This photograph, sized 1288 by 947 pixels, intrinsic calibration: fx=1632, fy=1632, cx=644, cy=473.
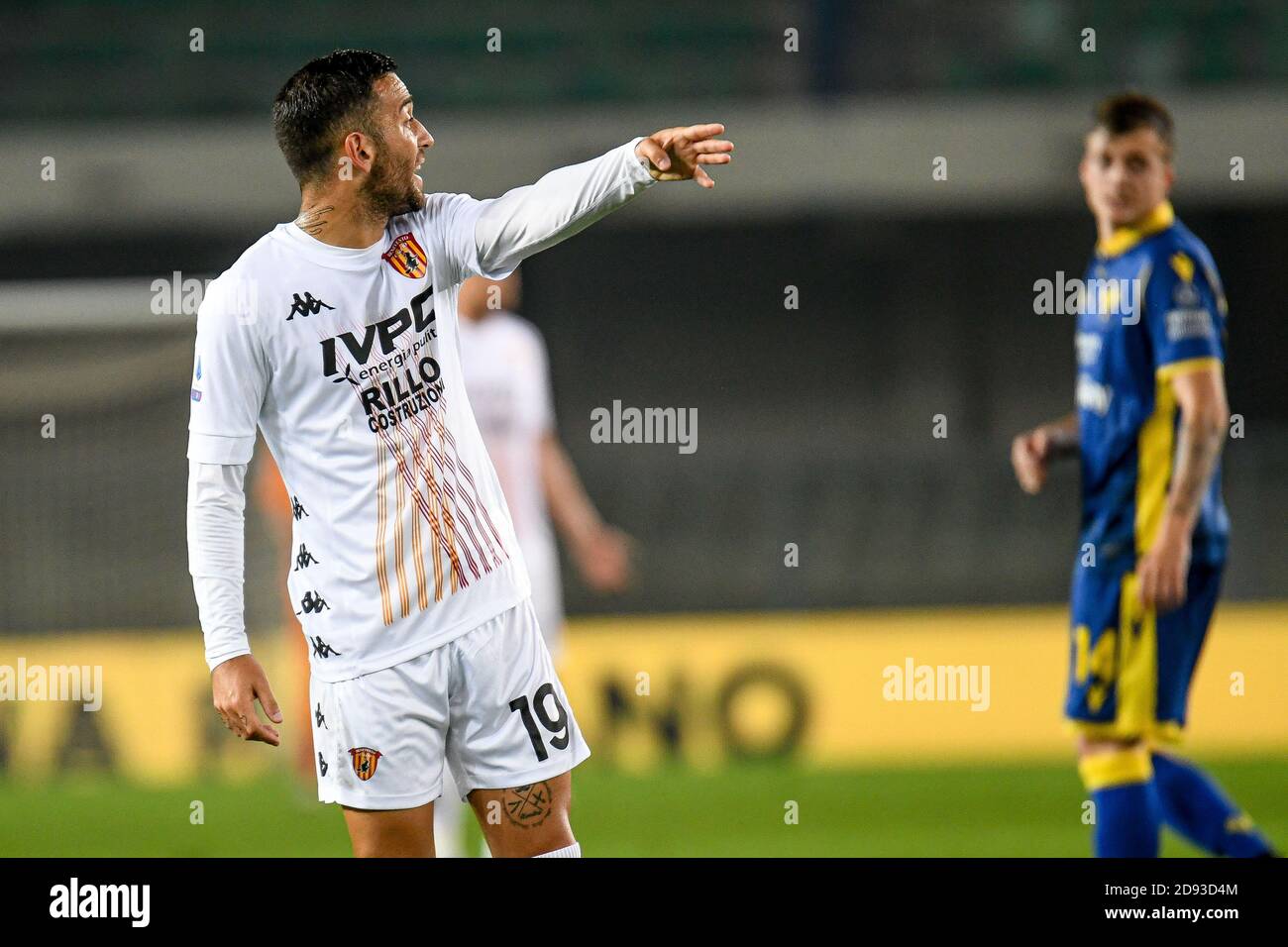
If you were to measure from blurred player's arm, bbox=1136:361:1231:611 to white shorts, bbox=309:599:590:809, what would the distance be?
1.63 m

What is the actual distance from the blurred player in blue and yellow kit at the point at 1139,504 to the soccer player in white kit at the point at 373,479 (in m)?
1.57

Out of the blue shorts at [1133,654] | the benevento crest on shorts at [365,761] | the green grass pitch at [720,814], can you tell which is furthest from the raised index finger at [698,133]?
the green grass pitch at [720,814]

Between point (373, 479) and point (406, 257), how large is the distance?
44 cm

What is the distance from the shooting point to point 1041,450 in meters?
4.14

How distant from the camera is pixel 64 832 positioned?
6.49 metres

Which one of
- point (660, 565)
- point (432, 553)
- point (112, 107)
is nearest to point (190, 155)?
point (112, 107)

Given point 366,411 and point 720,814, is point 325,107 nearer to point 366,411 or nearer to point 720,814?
point 366,411

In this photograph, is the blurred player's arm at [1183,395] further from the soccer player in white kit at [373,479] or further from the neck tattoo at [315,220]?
the neck tattoo at [315,220]

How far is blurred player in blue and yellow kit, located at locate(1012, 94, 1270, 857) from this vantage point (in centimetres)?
406

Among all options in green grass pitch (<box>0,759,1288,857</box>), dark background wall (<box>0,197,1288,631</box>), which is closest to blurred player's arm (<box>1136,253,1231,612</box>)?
green grass pitch (<box>0,759,1288,857</box>)

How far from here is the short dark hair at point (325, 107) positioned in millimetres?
3070
